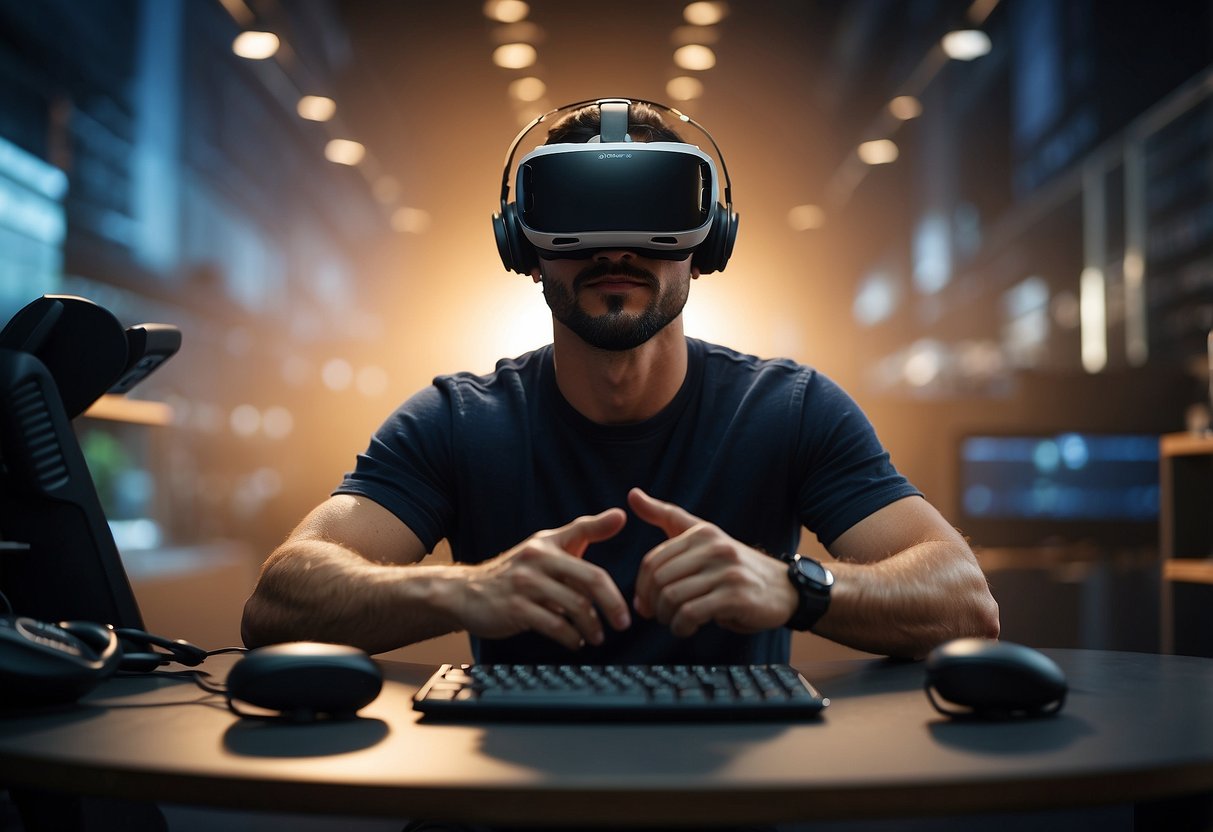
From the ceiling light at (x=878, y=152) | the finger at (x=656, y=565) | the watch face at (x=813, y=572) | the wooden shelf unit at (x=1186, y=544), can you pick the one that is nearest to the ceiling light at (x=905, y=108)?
the ceiling light at (x=878, y=152)

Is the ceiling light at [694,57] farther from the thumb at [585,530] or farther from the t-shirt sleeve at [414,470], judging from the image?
the thumb at [585,530]

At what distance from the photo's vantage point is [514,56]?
543cm

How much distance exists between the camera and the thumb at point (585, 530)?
0.86m

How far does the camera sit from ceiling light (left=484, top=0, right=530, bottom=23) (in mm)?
4875

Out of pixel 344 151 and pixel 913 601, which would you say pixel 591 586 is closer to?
pixel 913 601

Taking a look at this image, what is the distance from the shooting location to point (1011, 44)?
5.34 m

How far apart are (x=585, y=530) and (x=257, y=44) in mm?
4636

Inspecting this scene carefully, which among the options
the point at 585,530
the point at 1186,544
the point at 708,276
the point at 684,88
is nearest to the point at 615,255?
the point at 585,530

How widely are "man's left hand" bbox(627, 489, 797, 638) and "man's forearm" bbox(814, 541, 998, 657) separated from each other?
0.37 ft

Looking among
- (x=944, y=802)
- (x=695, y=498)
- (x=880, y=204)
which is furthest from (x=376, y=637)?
(x=880, y=204)

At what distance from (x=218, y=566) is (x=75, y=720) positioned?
140 inches

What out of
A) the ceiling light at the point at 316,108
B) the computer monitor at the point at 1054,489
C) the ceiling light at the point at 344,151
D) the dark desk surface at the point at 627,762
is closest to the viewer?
the dark desk surface at the point at 627,762

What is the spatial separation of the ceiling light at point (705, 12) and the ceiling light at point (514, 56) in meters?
0.82

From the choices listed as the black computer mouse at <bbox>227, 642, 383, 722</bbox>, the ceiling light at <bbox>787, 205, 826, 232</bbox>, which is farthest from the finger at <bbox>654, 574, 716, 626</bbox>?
the ceiling light at <bbox>787, 205, 826, 232</bbox>
